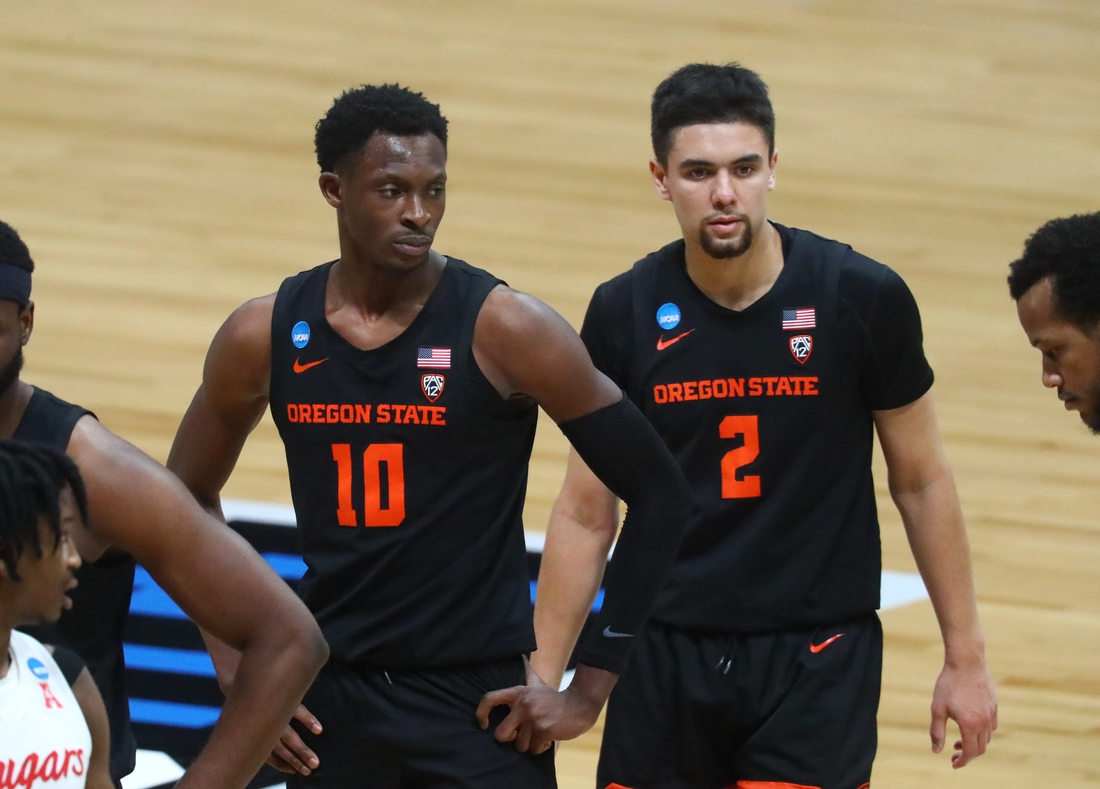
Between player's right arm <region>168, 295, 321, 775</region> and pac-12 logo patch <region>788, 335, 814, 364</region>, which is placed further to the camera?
pac-12 logo patch <region>788, 335, 814, 364</region>

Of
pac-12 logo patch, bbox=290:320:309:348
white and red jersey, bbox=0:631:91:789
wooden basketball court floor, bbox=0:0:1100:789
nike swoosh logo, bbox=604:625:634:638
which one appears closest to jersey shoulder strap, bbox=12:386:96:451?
white and red jersey, bbox=0:631:91:789

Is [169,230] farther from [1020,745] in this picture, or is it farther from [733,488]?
[733,488]

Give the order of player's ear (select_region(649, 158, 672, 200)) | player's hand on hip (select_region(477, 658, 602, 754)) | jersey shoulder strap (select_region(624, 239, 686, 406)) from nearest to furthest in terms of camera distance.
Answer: player's hand on hip (select_region(477, 658, 602, 754)), jersey shoulder strap (select_region(624, 239, 686, 406)), player's ear (select_region(649, 158, 672, 200))

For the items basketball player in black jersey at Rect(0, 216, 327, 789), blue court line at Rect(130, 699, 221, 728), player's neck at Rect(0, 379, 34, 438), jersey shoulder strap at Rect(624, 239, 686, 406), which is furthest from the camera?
blue court line at Rect(130, 699, 221, 728)

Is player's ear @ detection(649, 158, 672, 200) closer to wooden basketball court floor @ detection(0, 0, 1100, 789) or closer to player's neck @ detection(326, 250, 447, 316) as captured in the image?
player's neck @ detection(326, 250, 447, 316)

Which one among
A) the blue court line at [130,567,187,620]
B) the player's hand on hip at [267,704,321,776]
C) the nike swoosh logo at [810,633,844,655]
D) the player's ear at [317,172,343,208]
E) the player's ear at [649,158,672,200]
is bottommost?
the blue court line at [130,567,187,620]

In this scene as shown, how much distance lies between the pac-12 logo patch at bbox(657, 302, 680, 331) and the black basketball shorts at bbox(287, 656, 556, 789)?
31.0 inches

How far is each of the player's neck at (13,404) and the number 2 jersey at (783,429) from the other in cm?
123

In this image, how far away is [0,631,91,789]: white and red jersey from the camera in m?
2.25

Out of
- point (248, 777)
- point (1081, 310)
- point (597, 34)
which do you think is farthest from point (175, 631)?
point (597, 34)

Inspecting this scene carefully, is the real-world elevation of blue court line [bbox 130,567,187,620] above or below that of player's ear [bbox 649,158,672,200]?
below

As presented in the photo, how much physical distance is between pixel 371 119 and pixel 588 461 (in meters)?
0.67

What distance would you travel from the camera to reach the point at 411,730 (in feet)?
9.96

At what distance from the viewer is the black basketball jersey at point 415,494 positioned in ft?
9.95
